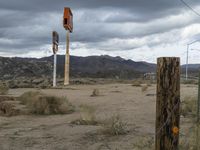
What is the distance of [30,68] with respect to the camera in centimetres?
11600

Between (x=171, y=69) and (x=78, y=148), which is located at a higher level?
(x=171, y=69)

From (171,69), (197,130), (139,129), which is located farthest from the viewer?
(139,129)

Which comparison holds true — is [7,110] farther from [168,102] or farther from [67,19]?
[67,19]

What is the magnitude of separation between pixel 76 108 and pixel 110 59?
553 feet

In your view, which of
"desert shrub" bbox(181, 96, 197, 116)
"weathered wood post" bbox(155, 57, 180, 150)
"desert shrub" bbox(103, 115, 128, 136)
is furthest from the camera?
"desert shrub" bbox(181, 96, 197, 116)

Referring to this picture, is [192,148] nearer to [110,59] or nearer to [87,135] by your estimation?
[87,135]

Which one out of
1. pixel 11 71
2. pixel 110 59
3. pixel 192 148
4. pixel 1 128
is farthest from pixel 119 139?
pixel 110 59

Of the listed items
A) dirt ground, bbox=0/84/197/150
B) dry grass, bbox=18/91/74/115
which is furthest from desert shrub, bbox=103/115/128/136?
dry grass, bbox=18/91/74/115

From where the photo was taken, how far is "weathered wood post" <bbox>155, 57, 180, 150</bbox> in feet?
27.6

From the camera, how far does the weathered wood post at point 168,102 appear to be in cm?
841

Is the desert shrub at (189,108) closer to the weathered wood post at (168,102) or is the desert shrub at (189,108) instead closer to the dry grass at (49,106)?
the dry grass at (49,106)

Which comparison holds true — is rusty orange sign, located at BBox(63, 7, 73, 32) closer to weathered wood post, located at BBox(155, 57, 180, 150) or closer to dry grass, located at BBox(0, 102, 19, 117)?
dry grass, located at BBox(0, 102, 19, 117)

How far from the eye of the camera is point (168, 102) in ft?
27.6

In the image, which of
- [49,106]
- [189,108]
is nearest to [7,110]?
[49,106]
